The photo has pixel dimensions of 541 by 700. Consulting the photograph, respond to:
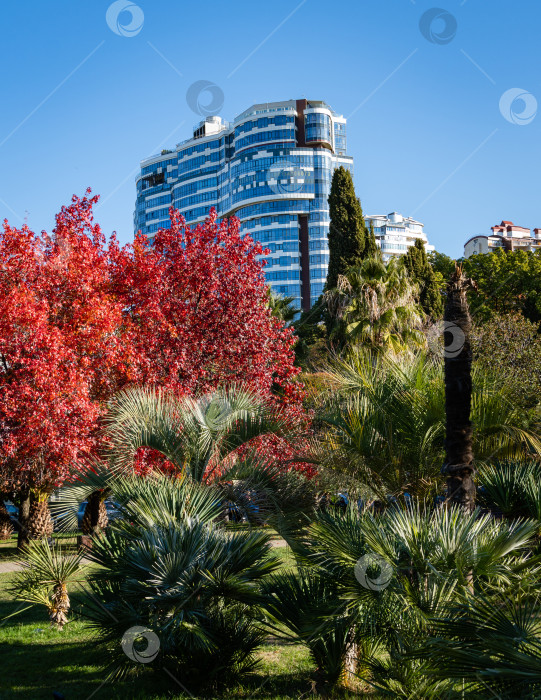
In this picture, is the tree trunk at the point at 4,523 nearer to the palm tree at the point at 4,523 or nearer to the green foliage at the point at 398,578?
the palm tree at the point at 4,523

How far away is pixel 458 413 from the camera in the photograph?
6996 millimetres

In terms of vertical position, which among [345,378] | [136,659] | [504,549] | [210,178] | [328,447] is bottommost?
[136,659]

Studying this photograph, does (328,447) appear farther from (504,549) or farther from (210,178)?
(210,178)

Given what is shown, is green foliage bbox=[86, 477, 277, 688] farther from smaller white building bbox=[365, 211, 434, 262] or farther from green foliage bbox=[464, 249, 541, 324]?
smaller white building bbox=[365, 211, 434, 262]

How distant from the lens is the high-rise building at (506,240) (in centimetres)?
9681

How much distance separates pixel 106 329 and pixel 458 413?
8.01 metres

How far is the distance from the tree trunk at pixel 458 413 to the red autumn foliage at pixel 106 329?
5.74 m

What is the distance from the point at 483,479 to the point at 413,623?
294 centimetres

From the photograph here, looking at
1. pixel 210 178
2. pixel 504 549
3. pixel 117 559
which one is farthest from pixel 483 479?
pixel 210 178

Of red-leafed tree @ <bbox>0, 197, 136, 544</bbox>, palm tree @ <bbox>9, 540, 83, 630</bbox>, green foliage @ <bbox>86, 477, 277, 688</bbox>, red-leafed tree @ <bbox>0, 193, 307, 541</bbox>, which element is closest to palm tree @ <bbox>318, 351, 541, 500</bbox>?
green foliage @ <bbox>86, 477, 277, 688</bbox>

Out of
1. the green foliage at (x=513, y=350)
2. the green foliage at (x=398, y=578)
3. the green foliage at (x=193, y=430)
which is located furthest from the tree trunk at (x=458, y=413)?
the green foliage at (x=513, y=350)

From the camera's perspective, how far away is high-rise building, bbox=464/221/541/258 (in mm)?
96806

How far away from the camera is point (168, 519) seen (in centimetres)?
617

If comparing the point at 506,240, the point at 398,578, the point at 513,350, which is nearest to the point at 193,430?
the point at 398,578
